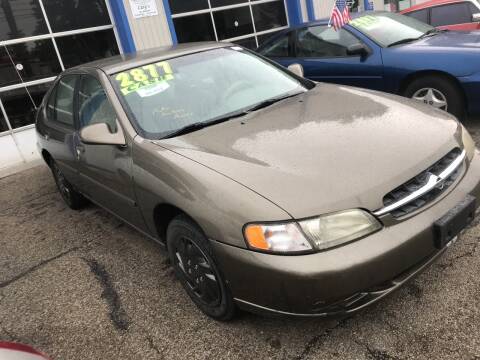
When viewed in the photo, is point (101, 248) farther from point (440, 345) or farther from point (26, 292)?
point (440, 345)

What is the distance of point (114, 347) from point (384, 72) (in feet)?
13.5

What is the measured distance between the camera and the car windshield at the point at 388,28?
5203mm

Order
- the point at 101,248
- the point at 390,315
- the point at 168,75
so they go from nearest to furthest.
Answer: the point at 390,315 < the point at 168,75 < the point at 101,248

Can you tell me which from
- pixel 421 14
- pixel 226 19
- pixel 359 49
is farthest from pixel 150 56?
pixel 226 19

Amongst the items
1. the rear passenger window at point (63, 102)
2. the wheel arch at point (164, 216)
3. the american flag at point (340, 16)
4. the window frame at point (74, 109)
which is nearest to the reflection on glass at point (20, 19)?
the window frame at point (74, 109)

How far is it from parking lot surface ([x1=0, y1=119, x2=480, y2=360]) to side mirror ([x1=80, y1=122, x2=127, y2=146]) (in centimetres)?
103

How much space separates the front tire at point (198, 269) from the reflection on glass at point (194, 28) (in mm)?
7616

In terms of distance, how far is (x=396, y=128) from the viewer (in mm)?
2471

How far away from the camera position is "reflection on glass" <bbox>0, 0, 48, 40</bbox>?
7.22 metres

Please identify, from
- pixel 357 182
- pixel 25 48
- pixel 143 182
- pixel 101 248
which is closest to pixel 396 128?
pixel 357 182

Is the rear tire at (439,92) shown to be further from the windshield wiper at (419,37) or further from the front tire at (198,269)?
the front tire at (198,269)

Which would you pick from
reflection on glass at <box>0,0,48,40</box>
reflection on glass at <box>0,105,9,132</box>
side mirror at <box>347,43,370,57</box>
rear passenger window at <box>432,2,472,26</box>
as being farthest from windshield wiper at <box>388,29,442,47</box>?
reflection on glass at <box>0,105,9,132</box>

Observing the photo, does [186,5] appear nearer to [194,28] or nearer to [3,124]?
[194,28]

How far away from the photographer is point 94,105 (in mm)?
3283
